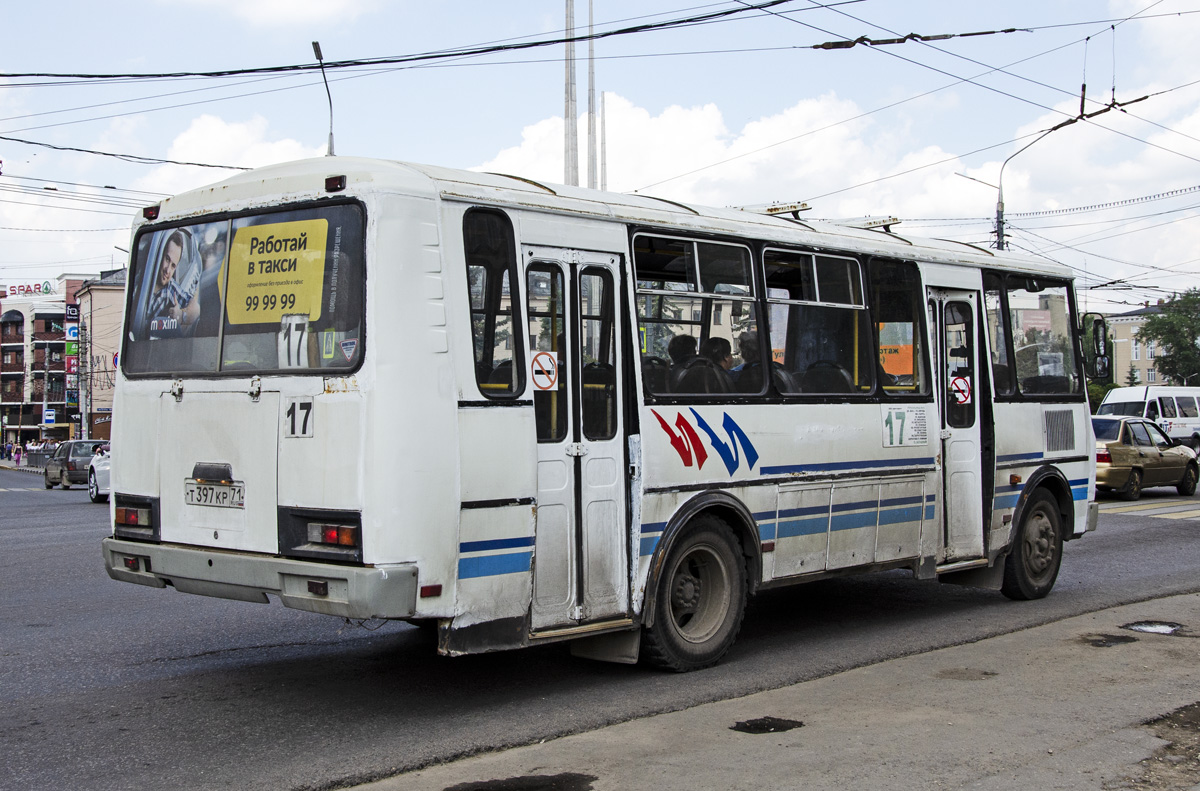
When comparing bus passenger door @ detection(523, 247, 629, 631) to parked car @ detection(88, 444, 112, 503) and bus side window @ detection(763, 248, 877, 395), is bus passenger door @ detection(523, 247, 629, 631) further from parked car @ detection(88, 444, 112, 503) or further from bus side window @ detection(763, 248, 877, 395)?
parked car @ detection(88, 444, 112, 503)

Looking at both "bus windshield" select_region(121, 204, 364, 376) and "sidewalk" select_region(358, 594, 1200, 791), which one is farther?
"bus windshield" select_region(121, 204, 364, 376)

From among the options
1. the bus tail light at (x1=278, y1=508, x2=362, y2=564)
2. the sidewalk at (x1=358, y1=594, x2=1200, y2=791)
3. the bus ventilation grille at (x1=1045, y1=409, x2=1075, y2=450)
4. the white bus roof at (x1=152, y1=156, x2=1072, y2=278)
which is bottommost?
the sidewalk at (x1=358, y1=594, x2=1200, y2=791)

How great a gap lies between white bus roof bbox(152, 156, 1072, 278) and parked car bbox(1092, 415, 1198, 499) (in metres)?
15.4

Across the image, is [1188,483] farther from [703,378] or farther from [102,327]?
[102,327]

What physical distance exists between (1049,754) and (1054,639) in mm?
3176

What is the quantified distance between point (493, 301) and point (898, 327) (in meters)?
4.08

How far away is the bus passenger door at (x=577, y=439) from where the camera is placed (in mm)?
6406

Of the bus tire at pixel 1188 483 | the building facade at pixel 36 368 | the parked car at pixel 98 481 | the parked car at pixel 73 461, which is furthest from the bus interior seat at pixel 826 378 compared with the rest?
the building facade at pixel 36 368

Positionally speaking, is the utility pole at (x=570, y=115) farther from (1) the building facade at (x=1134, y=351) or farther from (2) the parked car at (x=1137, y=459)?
(1) the building facade at (x=1134, y=351)

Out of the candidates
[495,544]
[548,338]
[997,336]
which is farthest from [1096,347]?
[495,544]

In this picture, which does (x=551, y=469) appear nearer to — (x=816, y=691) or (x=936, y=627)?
(x=816, y=691)

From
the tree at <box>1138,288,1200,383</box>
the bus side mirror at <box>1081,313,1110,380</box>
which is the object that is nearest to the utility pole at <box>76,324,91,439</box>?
the bus side mirror at <box>1081,313,1110,380</box>

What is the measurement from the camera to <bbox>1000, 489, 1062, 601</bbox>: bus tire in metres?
10.1

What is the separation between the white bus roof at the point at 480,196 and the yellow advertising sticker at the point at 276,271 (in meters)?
0.18
